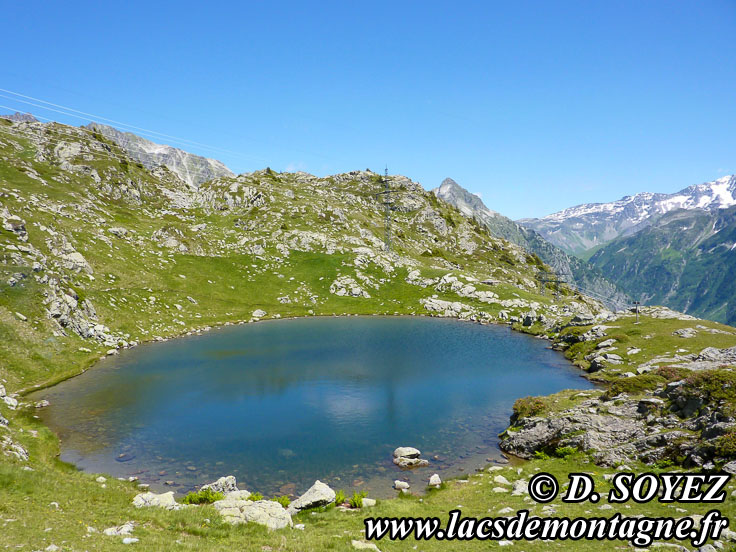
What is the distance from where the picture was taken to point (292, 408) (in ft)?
181

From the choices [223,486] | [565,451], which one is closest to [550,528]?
[565,451]

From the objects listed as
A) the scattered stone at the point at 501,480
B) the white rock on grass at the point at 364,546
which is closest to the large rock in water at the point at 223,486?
the white rock on grass at the point at 364,546

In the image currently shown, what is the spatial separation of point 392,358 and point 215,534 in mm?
63597

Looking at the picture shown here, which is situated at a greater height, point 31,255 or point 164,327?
point 31,255

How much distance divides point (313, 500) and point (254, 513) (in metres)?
6.12

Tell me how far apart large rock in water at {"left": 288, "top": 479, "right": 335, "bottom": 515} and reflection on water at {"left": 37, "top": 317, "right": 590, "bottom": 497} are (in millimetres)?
4649

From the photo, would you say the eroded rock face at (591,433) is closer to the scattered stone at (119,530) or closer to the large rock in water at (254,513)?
the large rock in water at (254,513)

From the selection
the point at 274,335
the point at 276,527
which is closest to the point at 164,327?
the point at 274,335

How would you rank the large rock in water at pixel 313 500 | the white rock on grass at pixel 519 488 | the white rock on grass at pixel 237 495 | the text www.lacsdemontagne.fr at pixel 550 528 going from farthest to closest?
the white rock on grass at pixel 519 488 < the white rock on grass at pixel 237 495 < the large rock in water at pixel 313 500 < the text www.lacsdemontagne.fr at pixel 550 528

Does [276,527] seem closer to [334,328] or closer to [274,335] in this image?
[274,335]

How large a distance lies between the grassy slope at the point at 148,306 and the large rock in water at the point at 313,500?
1862 millimetres

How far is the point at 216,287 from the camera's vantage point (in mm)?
137125

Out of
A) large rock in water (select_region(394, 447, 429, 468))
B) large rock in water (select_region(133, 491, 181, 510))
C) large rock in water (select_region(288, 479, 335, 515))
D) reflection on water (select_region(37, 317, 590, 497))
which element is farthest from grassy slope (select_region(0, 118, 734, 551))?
reflection on water (select_region(37, 317, 590, 497))

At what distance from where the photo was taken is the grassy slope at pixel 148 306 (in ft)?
71.2
